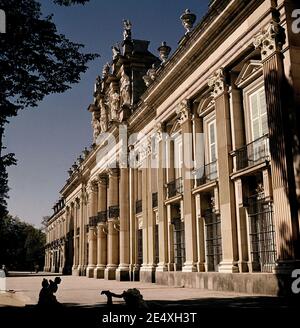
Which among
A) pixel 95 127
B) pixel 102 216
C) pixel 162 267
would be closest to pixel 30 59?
pixel 162 267

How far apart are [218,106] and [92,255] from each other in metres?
23.3

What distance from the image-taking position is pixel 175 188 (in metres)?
21.4

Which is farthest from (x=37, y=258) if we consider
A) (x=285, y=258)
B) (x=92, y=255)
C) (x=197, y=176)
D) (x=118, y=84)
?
(x=285, y=258)

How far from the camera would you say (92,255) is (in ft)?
120

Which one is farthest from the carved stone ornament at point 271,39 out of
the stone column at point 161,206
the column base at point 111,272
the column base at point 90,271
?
the column base at point 90,271

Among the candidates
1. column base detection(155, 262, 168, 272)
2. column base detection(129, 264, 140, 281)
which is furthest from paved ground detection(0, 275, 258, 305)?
column base detection(129, 264, 140, 281)

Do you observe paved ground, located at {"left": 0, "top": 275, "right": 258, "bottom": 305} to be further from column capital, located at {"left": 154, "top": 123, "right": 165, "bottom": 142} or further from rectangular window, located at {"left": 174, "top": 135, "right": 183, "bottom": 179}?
column capital, located at {"left": 154, "top": 123, "right": 165, "bottom": 142}

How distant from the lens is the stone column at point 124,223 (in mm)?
27875

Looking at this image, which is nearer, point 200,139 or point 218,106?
point 218,106

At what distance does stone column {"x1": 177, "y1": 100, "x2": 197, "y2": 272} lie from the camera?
1867cm

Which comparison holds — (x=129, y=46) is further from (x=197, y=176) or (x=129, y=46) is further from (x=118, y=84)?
(x=197, y=176)

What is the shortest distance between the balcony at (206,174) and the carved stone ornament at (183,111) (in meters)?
2.59
